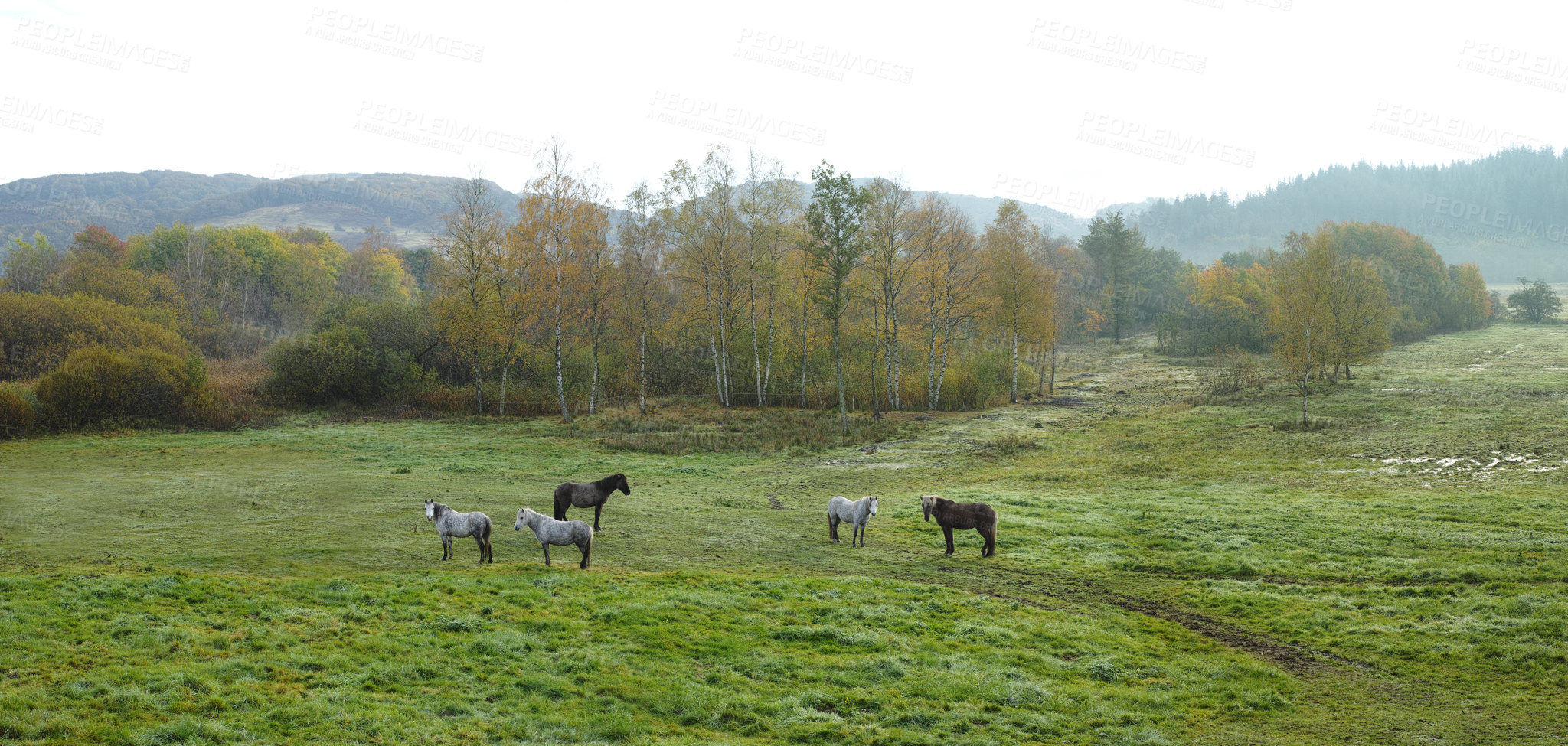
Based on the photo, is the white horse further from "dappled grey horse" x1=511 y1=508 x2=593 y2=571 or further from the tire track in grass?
"dappled grey horse" x1=511 y1=508 x2=593 y2=571

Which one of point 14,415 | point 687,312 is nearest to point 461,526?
Result: point 14,415

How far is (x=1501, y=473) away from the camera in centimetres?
2495

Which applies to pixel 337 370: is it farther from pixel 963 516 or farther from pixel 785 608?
pixel 785 608

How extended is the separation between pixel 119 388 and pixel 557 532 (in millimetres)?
32784

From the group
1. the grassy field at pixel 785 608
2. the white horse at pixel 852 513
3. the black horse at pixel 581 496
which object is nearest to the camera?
the grassy field at pixel 785 608

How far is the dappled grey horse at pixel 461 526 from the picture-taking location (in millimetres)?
15297

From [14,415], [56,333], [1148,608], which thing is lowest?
[1148,608]

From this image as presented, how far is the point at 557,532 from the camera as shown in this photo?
15.6 meters

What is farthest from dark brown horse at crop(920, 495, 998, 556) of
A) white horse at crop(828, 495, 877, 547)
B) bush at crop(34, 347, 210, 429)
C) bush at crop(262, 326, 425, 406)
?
bush at crop(262, 326, 425, 406)

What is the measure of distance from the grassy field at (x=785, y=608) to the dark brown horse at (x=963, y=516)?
0.61 meters

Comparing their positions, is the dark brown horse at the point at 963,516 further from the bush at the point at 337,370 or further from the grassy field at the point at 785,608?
the bush at the point at 337,370

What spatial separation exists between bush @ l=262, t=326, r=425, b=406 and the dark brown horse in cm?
4091

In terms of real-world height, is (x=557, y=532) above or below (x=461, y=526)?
below

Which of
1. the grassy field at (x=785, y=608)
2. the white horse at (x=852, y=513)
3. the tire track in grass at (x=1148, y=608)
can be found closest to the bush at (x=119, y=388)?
the grassy field at (x=785, y=608)
